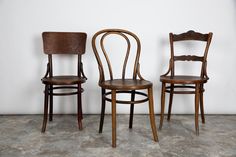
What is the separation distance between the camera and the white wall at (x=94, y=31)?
308 cm

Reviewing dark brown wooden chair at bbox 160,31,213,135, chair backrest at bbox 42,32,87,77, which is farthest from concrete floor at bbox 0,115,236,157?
chair backrest at bbox 42,32,87,77

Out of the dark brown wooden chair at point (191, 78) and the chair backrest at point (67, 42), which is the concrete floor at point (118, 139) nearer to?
the dark brown wooden chair at point (191, 78)

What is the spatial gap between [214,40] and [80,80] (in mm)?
1689

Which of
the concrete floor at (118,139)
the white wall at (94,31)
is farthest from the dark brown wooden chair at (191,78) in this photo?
the white wall at (94,31)

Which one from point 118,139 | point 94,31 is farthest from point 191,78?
point 94,31

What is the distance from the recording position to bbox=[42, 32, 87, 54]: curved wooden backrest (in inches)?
110

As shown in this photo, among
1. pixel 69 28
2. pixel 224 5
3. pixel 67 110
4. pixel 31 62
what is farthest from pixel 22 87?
pixel 224 5

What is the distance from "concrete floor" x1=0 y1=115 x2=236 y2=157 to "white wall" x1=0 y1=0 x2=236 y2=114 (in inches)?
12.4

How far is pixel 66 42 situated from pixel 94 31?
430mm

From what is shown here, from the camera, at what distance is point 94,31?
3.11 meters

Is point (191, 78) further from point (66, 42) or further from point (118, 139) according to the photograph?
point (66, 42)

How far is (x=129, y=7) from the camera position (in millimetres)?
3092

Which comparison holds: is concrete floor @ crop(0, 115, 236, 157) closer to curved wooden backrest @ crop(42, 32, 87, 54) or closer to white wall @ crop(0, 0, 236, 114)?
white wall @ crop(0, 0, 236, 114)

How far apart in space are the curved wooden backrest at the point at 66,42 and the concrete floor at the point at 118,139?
769mm
